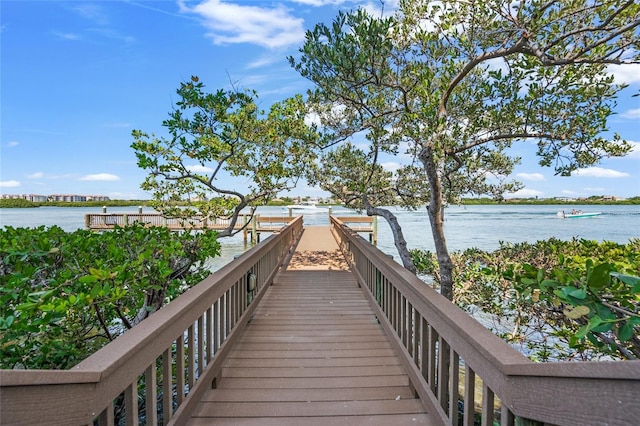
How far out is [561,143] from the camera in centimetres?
528

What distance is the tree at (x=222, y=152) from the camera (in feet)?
21.4

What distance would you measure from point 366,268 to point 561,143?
366 centimetres

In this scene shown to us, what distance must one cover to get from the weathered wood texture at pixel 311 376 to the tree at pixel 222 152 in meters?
2.93

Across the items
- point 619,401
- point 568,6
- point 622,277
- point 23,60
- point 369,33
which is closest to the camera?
point 619,401

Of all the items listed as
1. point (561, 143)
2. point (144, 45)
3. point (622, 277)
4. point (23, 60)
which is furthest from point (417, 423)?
point (23, 60)

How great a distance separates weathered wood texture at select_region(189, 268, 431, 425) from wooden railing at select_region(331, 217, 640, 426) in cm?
27

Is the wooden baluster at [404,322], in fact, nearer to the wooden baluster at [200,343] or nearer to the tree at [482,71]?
the wooden baluster at [200,343]

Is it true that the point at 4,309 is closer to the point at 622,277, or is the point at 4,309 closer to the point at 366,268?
the point at 622,277

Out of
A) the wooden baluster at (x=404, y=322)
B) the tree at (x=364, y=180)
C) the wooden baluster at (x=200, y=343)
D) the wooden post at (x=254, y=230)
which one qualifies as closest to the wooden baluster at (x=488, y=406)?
the wooden baluster at (x=404, y=322)

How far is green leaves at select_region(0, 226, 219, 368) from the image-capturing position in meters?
→ 2.02

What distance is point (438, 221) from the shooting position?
5.35 metres

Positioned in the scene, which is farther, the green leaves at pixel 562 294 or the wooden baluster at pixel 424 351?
the wooden baluster at pixel 424 351

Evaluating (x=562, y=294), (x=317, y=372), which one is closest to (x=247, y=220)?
(x=317, y=372)

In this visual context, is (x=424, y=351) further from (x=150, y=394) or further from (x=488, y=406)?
(x=150, y=394)
